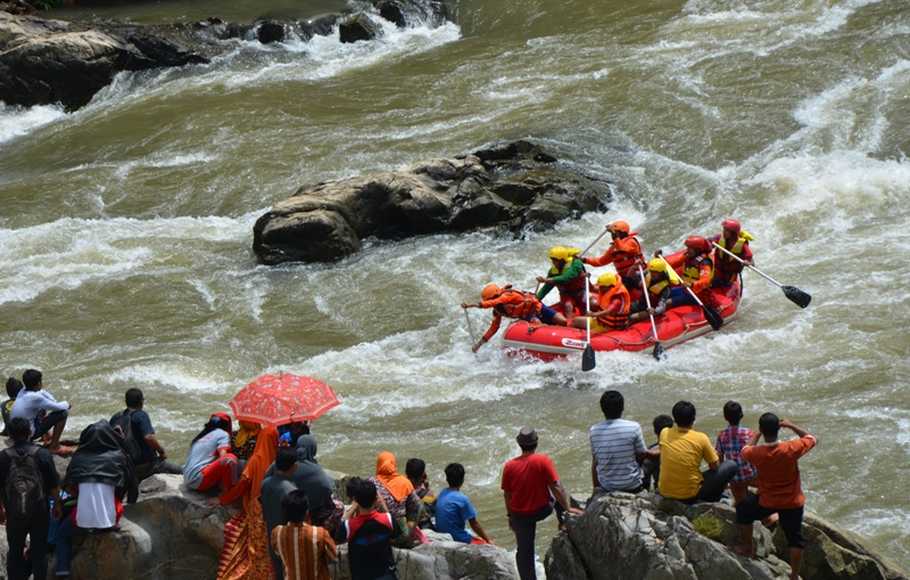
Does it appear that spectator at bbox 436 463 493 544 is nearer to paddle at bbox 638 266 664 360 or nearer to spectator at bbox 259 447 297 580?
spectator at bbox 259 447 297 580

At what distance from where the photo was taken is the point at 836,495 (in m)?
10.5

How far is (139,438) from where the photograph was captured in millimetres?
8438

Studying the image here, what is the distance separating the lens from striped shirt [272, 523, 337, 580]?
684 cm

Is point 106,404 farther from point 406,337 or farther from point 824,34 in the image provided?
point 824,34

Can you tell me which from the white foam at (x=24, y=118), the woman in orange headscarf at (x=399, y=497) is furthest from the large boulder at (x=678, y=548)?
the white foam at (x=24, y=118)

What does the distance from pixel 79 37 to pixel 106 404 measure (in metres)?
13.5

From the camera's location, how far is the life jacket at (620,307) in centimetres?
1437

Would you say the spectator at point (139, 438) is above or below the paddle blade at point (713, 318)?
above

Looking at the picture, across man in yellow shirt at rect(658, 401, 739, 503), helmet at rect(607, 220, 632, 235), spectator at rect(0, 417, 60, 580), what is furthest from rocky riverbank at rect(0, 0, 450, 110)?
man in yellow shirt at rect(658, 401, 739, 503)

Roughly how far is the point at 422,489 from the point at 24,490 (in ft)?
7.46

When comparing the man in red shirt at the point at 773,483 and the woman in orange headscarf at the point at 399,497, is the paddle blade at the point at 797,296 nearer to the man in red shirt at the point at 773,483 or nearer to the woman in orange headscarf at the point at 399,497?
the man in red shirt at the point at 773,483

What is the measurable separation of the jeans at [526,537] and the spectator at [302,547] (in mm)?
1244

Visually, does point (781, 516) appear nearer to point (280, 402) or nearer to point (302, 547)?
point (302, 547)

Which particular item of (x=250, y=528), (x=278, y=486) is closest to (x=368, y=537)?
(x=278, y=486)
